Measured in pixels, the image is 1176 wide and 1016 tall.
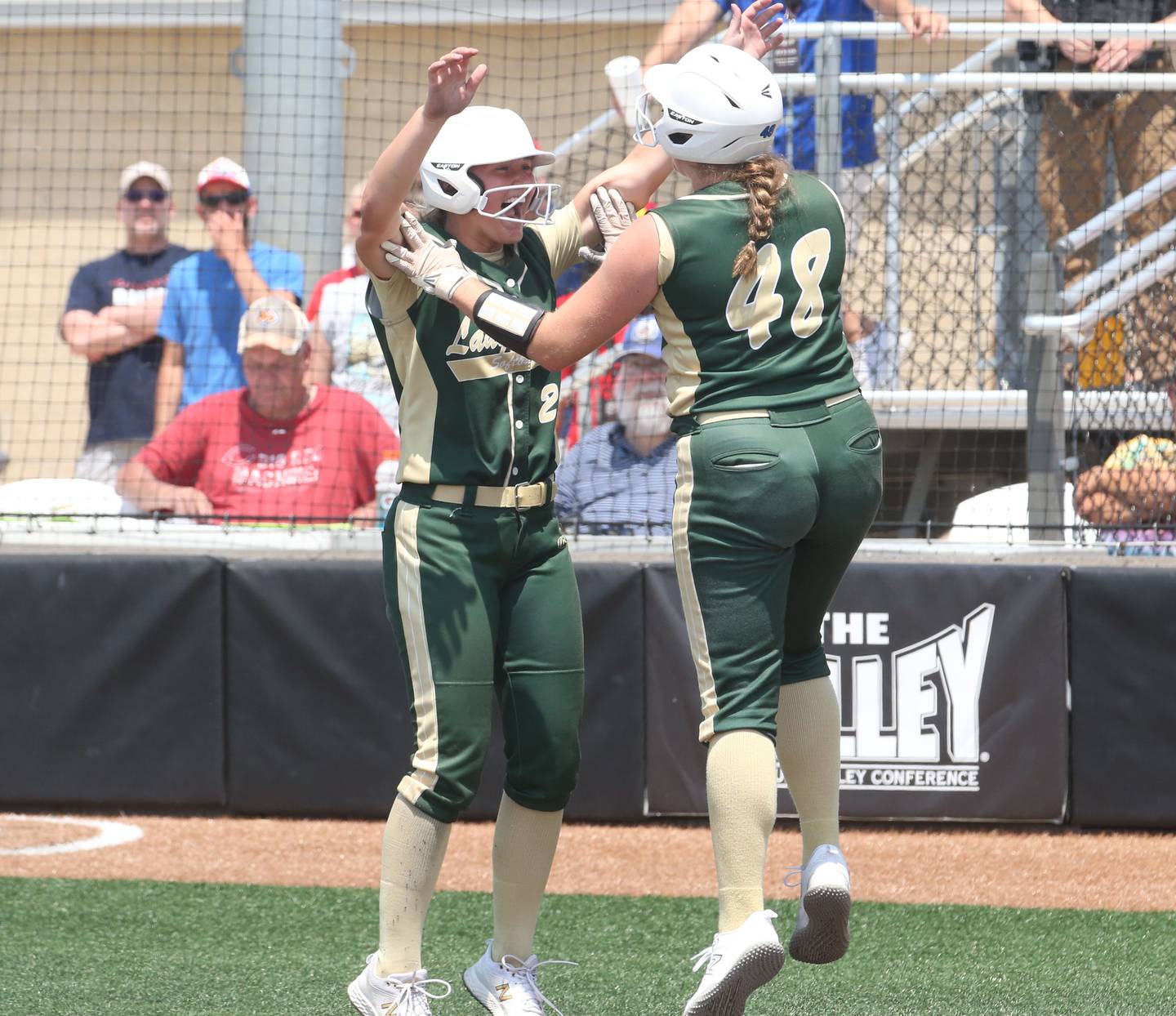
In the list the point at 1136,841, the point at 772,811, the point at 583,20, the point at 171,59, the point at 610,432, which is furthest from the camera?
the point at 171,59

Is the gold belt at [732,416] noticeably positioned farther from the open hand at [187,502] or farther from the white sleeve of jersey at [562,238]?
the open hand at [187,502]

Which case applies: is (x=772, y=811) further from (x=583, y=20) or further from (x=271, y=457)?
(x=583, y=20)

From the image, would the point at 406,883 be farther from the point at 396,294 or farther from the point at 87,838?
the point at 87,838

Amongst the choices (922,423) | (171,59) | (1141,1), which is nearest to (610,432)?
(922,423)

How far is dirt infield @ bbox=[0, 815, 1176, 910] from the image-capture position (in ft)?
16.4

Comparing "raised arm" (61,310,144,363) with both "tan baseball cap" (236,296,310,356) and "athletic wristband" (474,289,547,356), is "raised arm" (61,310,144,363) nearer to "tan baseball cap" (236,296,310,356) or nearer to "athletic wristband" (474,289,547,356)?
"tan baseball cap" (236,296,310,356)

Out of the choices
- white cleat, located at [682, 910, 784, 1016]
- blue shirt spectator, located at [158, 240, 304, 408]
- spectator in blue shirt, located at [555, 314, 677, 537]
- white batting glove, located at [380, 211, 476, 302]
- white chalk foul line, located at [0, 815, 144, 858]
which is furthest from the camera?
blue shirt spectator, located at [158, 240, 304, 408]

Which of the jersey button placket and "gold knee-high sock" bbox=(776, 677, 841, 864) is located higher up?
the jersey button placket

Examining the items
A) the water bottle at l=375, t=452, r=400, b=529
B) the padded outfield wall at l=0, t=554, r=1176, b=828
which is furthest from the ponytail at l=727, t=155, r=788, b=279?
the water bottle at l=375, t=452, r=400, b=529

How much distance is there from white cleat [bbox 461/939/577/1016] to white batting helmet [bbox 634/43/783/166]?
1726 mm

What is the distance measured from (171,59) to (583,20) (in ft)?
12.3

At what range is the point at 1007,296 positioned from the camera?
6582mm

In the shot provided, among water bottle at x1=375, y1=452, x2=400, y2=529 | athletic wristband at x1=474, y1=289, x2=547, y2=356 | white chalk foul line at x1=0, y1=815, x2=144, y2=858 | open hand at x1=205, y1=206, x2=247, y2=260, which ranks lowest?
white chalk foul line at x1=0, y1=815, x2=144, y2=858

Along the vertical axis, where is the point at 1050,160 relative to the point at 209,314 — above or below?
above
